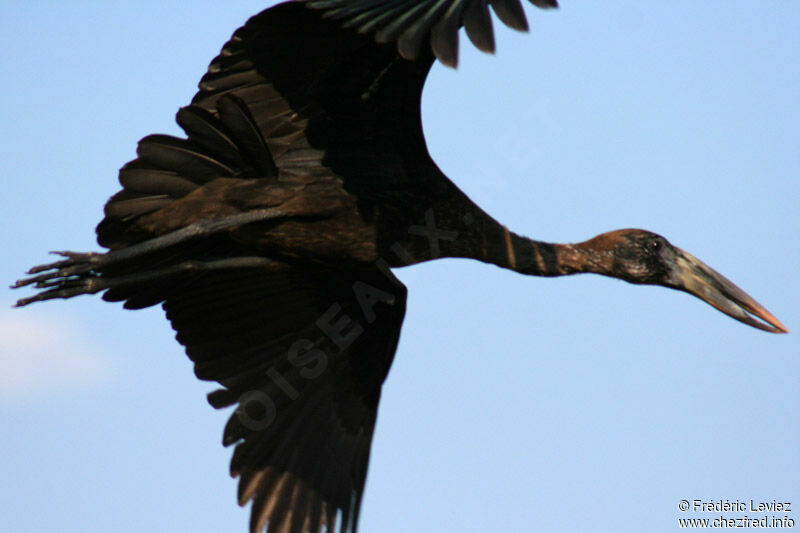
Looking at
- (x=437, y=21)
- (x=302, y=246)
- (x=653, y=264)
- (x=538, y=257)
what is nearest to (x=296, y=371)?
(x=302, y=246)

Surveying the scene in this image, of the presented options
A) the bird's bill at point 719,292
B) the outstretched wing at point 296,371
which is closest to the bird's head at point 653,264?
the bird's bill at point 719,292

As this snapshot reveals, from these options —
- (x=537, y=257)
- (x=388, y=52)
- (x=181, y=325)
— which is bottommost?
(x=181, y=325)

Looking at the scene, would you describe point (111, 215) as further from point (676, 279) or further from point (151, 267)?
point (676, 279)

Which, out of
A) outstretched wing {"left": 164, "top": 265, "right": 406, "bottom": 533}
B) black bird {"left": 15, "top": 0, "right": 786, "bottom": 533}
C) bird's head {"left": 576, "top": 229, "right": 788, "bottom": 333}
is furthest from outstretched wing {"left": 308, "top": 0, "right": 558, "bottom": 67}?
bird's head {"left": 576, "top": 229, "right": 788, "bottom": 333}

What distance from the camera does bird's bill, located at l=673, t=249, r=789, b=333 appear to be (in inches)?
304

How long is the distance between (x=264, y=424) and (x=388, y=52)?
244 cm

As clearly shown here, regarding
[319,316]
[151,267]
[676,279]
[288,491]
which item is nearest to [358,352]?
[319,316]

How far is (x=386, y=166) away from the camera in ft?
23.3

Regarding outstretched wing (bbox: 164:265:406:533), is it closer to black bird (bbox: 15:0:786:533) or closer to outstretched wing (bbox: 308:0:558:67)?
black bird (bbox: 15:0:786:533)

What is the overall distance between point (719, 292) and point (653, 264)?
1.41ft

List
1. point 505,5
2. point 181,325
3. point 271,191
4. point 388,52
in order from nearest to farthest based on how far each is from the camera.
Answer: point 505,5 → point 388,52 → point 271,191 → point 181,325

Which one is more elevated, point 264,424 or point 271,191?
point 271,191

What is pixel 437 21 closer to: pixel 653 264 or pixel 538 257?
pixel 538 257

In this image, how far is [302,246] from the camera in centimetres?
715
